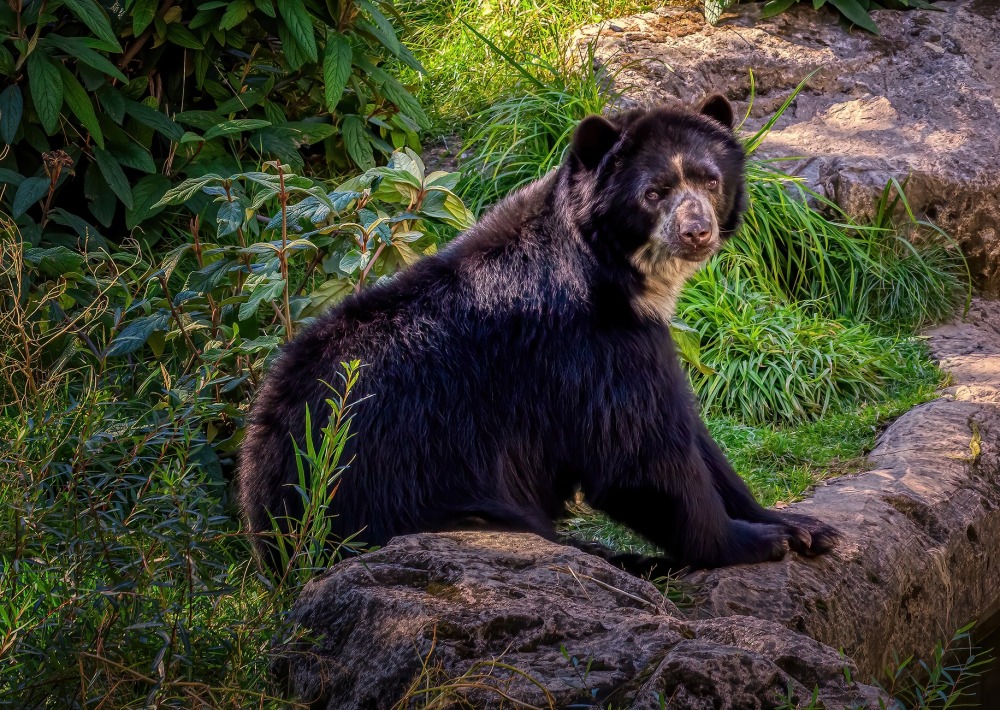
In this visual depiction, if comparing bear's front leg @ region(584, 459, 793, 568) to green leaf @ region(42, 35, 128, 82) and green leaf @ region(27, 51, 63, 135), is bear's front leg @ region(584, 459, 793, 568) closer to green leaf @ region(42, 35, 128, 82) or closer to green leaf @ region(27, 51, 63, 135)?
green leaf @ region(42, 35, 128, 82)

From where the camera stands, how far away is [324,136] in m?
5.94

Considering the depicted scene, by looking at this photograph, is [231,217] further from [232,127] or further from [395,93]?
[395,93]

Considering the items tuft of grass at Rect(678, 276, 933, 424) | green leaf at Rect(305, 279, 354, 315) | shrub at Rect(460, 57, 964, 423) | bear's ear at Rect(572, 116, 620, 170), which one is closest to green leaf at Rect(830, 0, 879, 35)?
shrub at Rect(460, 57, 964, 423)

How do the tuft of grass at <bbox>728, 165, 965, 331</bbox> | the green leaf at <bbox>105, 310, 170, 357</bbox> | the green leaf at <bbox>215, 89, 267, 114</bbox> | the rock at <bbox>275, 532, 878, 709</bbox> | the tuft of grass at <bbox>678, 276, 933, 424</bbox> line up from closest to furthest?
the rock at <bbox>275, 532, 878, 709</bbox>
the green leaf at <bbox>105, 310, 170, 357</bbox>
the green leaf at <bbox>215, 89, 267, 114</bbox>
the tuft of grass at <bbox>678, 276, 933, 424</bbox>
the tuft of grass at <bbox>728, 165, 965, 331</bbox>

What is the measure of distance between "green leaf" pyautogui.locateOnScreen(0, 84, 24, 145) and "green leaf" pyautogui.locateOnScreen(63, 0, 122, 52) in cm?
46

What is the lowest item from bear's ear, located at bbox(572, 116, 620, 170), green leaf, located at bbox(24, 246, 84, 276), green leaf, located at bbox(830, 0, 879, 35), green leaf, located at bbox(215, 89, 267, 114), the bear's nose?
green leaf, located at bbox(24, 246, 84, 276)

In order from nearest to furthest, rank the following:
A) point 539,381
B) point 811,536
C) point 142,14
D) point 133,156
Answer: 1. point 539,381
2. point 811,536
3. point 142,14
4. point 133,156

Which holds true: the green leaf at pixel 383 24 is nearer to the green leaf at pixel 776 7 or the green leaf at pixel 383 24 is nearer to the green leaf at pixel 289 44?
the green leaf at pixel 289 44

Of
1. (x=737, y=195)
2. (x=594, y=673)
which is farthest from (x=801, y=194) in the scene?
(x=594, y=673)

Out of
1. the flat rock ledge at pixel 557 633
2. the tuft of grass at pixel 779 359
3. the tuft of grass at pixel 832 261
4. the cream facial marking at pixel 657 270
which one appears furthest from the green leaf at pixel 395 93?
the flat rock ledge at pixel 557 633

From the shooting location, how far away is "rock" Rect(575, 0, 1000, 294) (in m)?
7.29

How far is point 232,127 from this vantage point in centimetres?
528

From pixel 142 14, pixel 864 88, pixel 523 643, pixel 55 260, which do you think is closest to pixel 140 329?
pixel 55 260

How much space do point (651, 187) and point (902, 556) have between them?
163cm
